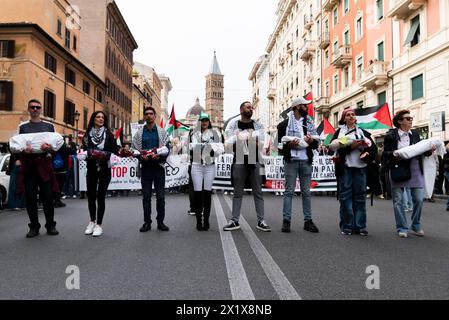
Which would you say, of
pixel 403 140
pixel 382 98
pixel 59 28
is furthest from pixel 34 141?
pixel 59 28

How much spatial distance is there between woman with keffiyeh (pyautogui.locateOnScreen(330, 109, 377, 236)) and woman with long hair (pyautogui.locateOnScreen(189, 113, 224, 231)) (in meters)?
1.94

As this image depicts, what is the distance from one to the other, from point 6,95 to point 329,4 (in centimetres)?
2832

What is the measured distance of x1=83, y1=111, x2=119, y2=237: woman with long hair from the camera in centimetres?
620

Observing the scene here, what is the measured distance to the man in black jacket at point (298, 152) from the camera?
630cm

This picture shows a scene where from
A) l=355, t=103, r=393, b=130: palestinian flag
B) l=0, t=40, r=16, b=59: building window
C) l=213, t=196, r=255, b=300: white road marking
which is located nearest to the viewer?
l=213, t=196, r=255, b=300: white road marking

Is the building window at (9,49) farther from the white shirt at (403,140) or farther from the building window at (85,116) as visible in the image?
the white shirt at (403,140)

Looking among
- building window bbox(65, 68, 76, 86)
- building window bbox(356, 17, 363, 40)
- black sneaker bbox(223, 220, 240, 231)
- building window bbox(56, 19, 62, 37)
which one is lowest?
black sneaker bbox(223, 220, 240, 231)

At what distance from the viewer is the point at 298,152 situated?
638 centimetres

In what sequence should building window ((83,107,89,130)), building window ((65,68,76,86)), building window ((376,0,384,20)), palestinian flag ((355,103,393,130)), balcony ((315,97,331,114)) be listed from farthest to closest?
building window ((83,107,89,130)), balcony ((315,97,331,114)), building window ((65,68,76,86)), building window ((376,0,384,20)), palestinian flag ((355,103,393,130))

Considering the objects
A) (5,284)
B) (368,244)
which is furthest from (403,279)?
(5,284)

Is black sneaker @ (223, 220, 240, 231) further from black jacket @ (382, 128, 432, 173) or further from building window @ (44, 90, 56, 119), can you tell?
building window @ (44, 90, 56, 119)

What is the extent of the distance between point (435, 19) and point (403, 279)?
73.4 feet

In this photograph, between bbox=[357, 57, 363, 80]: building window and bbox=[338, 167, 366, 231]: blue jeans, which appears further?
bbox=[357, 57, 363, 80]: building window

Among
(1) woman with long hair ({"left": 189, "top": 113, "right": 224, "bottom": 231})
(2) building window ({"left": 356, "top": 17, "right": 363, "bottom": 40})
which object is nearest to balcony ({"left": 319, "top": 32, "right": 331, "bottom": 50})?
(2) building window ({"left": 356, "top": 17, "right": 363, "bottom": 40})
